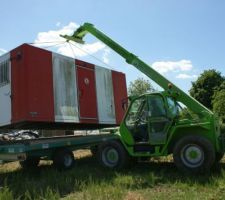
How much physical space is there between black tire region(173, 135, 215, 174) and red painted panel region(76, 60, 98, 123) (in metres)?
4.28

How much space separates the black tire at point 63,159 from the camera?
1053 cm

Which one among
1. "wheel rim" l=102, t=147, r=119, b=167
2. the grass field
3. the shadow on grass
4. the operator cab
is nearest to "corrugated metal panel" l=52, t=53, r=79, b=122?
the shadow on grass

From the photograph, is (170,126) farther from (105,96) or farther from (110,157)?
(105,96)

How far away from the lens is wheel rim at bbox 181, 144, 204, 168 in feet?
28.5

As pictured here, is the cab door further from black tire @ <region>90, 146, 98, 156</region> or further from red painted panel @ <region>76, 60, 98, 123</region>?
black tire @ <region>90, 146, 98, 156</region>

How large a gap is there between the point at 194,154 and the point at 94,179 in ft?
7.90

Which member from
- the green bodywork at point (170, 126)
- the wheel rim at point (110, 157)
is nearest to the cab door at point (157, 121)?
the green bodywork at point (170, 126)

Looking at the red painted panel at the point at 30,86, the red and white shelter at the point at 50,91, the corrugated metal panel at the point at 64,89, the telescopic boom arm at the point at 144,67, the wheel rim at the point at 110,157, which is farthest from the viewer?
the corrugated metal panel at the point at 64,89

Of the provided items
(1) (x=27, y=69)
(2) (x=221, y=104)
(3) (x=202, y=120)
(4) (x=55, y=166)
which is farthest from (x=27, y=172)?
(2) (x=221, y=104)

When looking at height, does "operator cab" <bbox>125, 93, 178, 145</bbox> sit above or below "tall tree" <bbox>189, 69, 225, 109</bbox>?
below

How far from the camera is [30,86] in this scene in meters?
10.5

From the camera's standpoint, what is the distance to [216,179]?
301 inches

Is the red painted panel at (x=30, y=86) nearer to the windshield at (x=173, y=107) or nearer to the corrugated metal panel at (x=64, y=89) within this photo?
the corrugated metal panel at (x=64, y=89)

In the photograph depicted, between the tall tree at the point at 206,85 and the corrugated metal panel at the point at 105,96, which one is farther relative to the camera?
the tall tree at the point at 206,85
